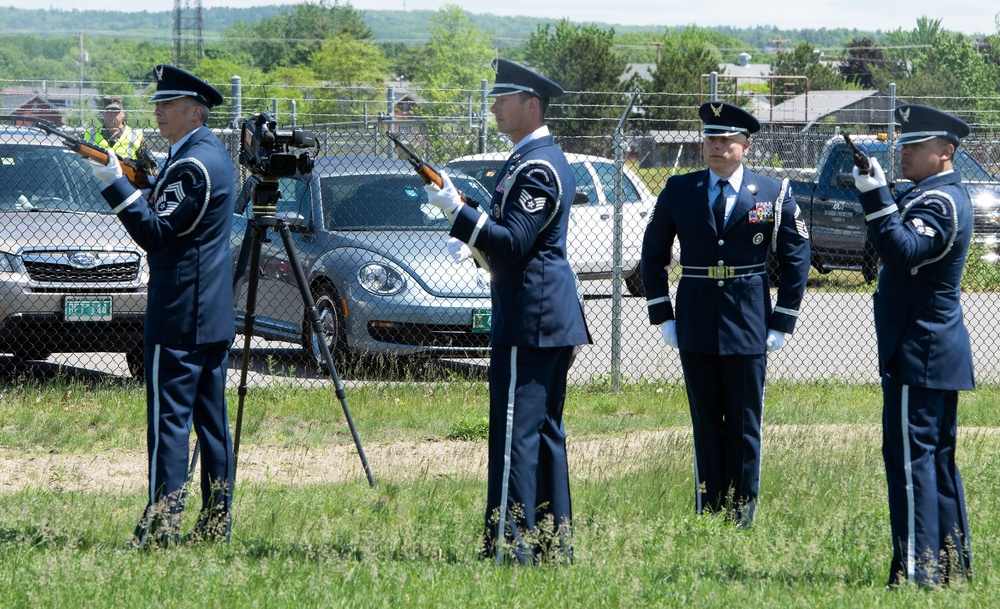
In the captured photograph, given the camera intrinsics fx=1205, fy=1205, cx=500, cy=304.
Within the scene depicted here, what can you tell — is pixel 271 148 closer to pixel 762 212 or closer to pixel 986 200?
pixel 762 212

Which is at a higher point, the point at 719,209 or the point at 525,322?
the point at 719,209

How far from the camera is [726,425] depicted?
18.0 ft

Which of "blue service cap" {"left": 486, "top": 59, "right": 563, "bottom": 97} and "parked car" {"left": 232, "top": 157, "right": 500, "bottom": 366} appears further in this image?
"parked car" {"left": 232, "top": 157, "right": 500, "bottom": 366}

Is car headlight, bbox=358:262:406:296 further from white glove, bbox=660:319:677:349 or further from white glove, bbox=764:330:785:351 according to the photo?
white glove, bbox=764:330:785:351

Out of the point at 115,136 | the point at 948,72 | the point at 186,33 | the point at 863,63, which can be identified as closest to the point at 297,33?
the point at 186,33

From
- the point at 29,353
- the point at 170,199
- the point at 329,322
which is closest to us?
the point at 170,199

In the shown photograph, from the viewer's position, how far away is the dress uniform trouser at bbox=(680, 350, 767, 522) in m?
5.40

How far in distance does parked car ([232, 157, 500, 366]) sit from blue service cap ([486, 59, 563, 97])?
4.17 meters

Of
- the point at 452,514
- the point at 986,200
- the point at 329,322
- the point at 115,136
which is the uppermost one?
the point at 115,136

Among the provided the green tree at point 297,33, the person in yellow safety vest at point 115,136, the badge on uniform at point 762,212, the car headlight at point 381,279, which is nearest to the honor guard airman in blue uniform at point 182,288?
the badge on uniform at point 762,212

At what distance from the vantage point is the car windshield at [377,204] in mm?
9953

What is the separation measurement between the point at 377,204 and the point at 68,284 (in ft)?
8.74


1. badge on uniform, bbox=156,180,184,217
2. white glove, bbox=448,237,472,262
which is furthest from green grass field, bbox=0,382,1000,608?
badge on uniform, bbox=156,180,184,217

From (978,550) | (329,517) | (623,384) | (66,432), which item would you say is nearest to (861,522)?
(978,550)
